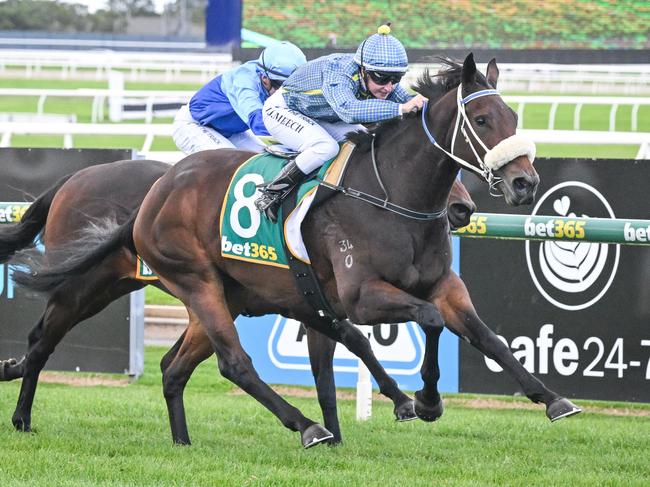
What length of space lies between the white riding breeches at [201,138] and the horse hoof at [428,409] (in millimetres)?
2223

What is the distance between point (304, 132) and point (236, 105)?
96 centimetres

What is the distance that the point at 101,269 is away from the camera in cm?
609

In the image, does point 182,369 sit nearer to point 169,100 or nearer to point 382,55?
point 382,55

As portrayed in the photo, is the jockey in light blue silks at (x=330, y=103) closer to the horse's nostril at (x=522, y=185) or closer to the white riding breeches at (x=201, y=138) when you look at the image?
the horse's nostril at (x=522, y=185)

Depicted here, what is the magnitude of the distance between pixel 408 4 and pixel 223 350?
226 inches

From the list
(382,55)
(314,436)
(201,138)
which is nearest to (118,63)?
(201,138)

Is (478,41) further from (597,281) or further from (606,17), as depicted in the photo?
(597,281)

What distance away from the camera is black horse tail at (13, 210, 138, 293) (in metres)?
5.87

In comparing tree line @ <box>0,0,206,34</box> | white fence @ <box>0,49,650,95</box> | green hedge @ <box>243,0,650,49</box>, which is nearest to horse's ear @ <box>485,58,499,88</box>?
white fence @ <box>0,49,650,95</box>

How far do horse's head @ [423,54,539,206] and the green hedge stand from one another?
200 inches

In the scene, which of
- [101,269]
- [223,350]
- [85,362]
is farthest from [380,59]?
[85,362]

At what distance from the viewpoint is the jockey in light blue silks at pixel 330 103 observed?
496 centimetres

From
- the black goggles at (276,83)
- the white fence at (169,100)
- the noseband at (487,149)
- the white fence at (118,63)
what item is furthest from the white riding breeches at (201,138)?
the white fence at (118,63)

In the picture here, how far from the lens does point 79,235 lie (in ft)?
20.2
